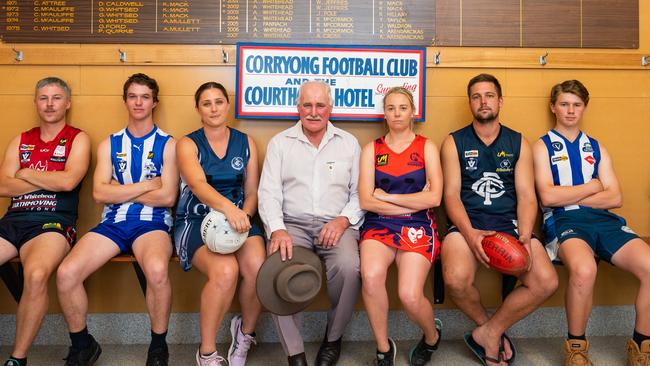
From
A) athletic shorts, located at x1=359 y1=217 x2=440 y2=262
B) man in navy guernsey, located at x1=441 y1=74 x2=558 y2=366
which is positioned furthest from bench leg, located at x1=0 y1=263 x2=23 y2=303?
→ man in navy guernsey, located at x1=441 y1=74 x2=558 y2=366

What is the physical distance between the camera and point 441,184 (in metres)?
2.52

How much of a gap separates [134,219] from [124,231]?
83 millimetres

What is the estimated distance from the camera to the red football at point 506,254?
222 cm

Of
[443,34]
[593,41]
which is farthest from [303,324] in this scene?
[593,41]

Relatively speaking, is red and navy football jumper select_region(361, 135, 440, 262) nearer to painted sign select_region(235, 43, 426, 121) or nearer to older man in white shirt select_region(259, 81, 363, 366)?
older man in white shirt select_region(259, 81, 363, 366)

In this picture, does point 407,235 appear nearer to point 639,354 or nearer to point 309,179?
point 309,179

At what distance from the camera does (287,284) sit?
2154 mm

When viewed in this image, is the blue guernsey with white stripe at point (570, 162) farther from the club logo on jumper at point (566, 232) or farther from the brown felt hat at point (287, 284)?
the brown felt hat at point (287, 284)

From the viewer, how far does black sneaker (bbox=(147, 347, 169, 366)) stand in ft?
7.60

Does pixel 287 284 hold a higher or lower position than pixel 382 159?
lower

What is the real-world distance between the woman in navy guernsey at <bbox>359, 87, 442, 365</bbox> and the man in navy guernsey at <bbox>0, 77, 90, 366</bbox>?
1.56 m

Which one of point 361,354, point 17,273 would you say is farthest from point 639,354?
point 17,273

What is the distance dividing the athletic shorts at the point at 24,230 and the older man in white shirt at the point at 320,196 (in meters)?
1.08

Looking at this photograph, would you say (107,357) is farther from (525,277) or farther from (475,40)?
(475,40)
